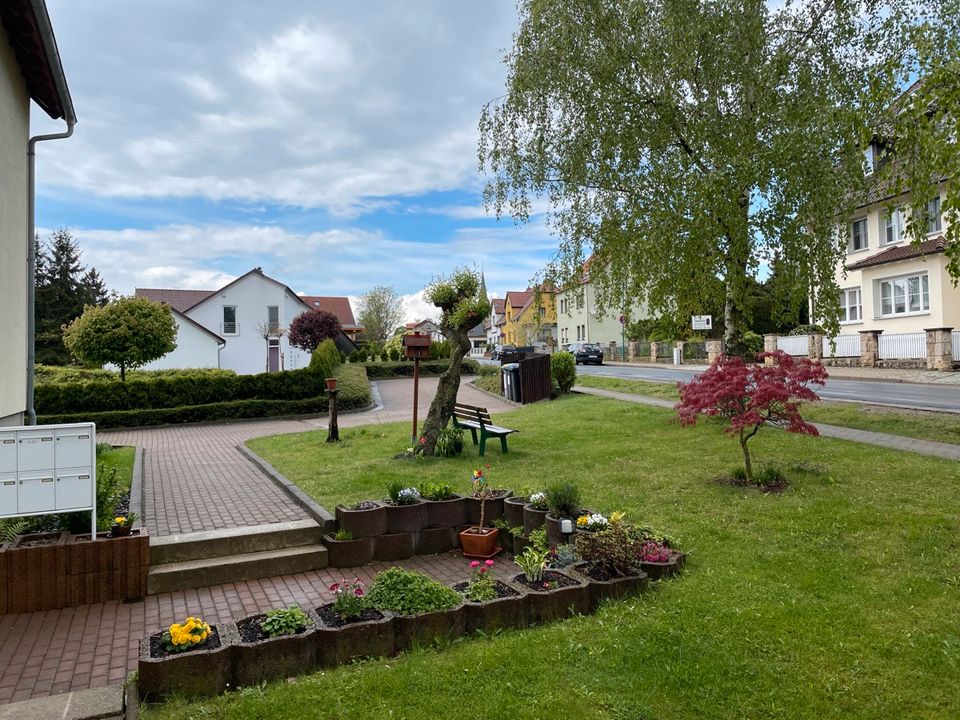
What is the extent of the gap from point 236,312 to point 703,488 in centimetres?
4549

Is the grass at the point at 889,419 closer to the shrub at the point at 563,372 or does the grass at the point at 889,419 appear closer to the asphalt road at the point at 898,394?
the asphalt road at the point at 898,394

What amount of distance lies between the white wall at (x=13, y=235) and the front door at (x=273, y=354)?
133ft

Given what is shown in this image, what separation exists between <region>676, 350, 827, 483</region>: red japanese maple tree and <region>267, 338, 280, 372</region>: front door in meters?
44.8

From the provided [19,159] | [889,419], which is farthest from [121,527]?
[889,419]

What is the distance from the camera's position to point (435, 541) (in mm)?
7211

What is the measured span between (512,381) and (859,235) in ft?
73.7

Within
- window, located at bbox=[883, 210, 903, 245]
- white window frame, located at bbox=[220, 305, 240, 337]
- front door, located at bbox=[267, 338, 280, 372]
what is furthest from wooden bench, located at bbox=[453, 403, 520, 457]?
white window frame, located at bbox=[220, 305, 240, 337]

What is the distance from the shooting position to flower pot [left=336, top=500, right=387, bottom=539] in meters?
6.84

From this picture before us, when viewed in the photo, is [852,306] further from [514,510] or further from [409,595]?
[409,595]

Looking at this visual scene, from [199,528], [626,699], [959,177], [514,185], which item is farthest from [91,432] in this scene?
[514,185]

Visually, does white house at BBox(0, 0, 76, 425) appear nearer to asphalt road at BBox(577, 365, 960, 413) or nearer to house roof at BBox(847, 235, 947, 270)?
asphalt road at BBox(577, 365, 960, 413)

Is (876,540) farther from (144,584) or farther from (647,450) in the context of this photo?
(144,584)

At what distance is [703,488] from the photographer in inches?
324

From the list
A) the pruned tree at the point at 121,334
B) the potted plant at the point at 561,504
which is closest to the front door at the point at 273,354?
the pruned tree at the point at 121,334
